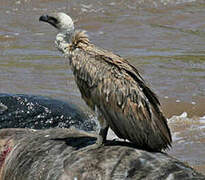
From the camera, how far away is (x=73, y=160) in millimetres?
5316

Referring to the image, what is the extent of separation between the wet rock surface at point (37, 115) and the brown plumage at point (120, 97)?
341 cm

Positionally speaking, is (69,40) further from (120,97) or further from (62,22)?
(120,97)

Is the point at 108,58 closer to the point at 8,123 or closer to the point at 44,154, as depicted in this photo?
the point at 44,154

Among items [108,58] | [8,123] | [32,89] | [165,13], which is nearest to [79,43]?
[108,58]

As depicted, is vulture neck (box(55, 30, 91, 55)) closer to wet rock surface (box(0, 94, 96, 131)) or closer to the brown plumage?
the brown plumage

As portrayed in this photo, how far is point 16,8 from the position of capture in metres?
21.2

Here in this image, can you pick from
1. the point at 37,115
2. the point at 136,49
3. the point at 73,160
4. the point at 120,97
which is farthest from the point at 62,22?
the point at 136,49

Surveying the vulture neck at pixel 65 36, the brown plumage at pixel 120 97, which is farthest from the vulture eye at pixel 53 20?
the brown plumage at pixel 120 97

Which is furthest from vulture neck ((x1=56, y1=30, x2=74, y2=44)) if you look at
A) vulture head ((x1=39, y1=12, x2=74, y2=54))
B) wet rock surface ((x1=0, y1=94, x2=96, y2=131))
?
wet rock surface ((x1=0, y1=94, x2=96, y2=131))

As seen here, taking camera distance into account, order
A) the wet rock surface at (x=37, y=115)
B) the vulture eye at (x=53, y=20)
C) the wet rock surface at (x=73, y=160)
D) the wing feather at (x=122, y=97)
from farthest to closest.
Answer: the wet rock surface at (x=37, y=115), the vulture eye at (x=53, y=20), the wing feather at (x=122, y=97), the wet rock surface at (x=73, y=160)

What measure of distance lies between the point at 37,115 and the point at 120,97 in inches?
155

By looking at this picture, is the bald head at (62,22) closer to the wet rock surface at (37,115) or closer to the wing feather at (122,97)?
the wing feather at (122,97)

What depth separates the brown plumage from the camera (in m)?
5.38

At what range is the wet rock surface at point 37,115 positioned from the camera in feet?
30.0
